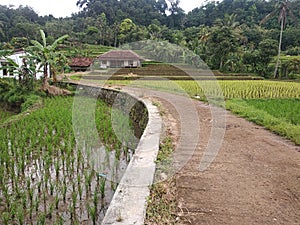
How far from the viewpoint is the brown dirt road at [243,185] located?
276 cm

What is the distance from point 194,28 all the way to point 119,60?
58.4 ft

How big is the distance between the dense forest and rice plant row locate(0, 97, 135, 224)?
17415 millimetres

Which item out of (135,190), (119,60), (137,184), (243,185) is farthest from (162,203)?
(119,60)

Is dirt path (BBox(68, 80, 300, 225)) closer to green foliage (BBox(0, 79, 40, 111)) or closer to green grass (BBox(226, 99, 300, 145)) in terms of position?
green grass (BBox(226, 99, 300, 145))

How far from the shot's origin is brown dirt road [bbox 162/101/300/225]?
109 inches

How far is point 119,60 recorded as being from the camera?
32.3 metres

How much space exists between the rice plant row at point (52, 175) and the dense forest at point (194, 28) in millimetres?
17415

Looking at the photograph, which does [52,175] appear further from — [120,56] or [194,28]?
[194,28]

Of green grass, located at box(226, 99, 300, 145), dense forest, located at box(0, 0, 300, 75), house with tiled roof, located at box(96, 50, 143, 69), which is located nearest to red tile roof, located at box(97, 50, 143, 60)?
house with tiled roof, located at box(96, 50, 143, 69)

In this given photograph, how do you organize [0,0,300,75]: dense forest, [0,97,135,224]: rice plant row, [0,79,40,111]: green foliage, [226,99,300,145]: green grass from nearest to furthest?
1. [0,97,135,224]: rice plant row
2. [226,99,300,145]: green grass
3. [0,79,40,111]: green foliage
4. [0,0,300,75]: dense forest

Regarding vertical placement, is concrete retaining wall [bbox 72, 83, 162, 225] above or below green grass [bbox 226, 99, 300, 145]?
below

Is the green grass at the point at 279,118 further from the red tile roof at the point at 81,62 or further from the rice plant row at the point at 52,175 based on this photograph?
the red tile roof at the point at 81,62

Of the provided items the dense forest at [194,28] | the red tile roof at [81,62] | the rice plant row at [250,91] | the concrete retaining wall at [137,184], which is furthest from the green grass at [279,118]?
the red tile roof at [81,62]

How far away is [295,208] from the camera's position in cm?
293
